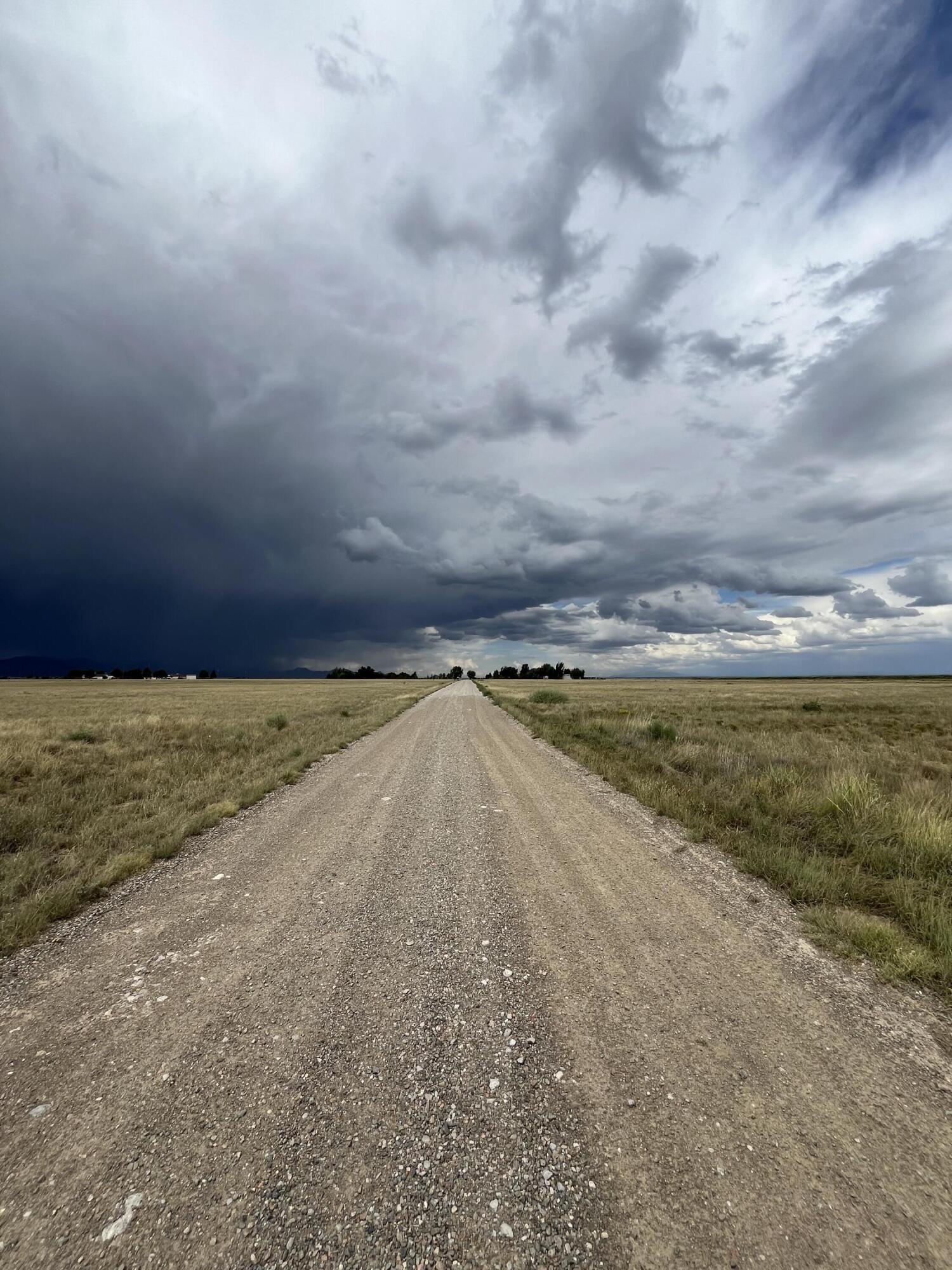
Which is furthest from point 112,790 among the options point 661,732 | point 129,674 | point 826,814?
point 129,674

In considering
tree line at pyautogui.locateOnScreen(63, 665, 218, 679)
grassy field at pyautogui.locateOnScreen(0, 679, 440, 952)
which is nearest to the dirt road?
grassy field at pyautogui.locateOnScreen(0, 679, 440, 952)

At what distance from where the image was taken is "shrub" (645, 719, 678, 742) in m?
18.6

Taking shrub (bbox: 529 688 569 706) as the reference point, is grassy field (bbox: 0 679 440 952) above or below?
above

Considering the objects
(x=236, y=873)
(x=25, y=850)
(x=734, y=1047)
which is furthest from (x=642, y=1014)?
(x=25, y=850)

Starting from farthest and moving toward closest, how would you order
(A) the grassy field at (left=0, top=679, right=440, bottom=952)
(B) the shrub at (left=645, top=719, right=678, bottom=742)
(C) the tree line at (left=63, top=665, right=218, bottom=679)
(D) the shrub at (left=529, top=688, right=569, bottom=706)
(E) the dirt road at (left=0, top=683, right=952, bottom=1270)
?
(C) the tree line at (left=63, top=665, right=218, bottom=679) → (D) the shrub at (left=529, top=688, right=569, bottom=706) → (B) the shrub at (left=645, top=719, right=678, bottom=742) → (A) the grassy field at (left=0, top=679, right=440, bottom=952) → (E) the dirt road at (left=0, top=683, right=952, bottom=1270)

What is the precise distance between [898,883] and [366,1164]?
658 centimetres

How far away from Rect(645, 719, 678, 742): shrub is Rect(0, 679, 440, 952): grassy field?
11.4 metres

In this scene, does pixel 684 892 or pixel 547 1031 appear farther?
pixel 684 892

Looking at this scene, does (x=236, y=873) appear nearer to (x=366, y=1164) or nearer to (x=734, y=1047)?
(x=366, y=1164)

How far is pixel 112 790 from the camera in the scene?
11.4 metres

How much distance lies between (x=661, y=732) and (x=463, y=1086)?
57.4ft

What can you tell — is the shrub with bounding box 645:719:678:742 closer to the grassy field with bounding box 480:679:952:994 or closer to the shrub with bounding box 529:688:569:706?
the grassy field with bounding box 480:679:952:994

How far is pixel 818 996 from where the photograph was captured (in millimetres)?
4250

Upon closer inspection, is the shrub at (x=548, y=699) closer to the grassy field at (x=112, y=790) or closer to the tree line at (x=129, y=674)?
the grassy field at (x=112, y=790)
